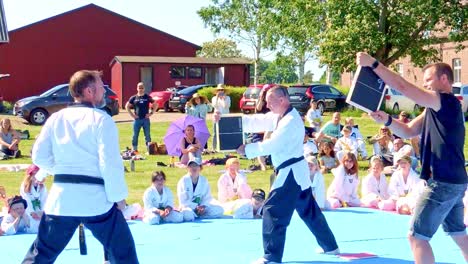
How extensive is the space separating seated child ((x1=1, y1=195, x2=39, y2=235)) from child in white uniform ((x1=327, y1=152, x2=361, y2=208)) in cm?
474

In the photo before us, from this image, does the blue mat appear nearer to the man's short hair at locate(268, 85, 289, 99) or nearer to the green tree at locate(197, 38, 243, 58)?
the man's short hair at locate(268, 85, 289, 99)

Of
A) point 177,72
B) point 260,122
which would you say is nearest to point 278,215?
point 260,122

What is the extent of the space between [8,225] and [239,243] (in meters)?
2.99

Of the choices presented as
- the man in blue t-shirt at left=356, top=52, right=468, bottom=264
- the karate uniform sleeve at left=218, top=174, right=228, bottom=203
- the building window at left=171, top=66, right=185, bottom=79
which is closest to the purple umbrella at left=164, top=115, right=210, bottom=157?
the karate uniform sleeve at left=218, top=174, right=228, bottom=203

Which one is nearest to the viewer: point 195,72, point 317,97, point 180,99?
point 317,97

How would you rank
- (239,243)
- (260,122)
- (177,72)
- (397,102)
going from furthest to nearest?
(177,72) → (397,102) → (239,243) → (260,122)

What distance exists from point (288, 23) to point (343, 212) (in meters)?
27.2

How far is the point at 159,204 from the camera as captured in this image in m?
10.9

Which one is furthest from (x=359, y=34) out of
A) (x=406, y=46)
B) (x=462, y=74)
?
(x=462, y=74)

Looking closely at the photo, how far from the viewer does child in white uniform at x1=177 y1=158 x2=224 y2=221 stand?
37.2 feet

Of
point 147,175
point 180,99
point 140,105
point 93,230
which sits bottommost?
point 147,175

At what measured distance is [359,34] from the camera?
34031 mm

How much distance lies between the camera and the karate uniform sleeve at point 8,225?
32.4ft

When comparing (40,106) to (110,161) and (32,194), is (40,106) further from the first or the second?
(110,161)
